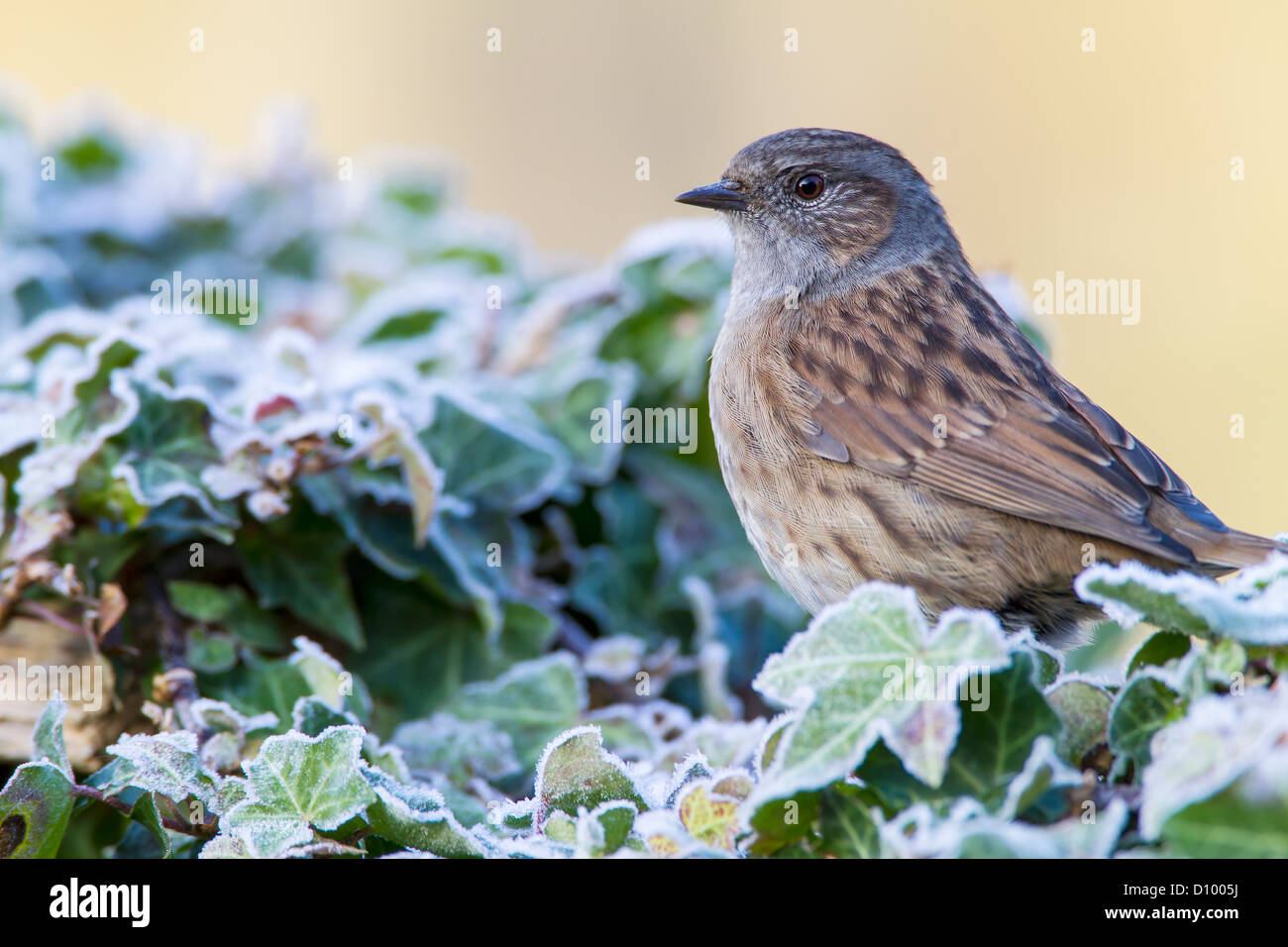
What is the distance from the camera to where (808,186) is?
310cm

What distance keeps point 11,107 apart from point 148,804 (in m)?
3.13

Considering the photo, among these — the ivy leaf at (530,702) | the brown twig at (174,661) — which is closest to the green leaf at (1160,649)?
the ivy leaf at (530,702)

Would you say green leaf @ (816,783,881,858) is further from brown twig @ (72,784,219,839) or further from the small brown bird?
brown twig @ (72,784,219,839)

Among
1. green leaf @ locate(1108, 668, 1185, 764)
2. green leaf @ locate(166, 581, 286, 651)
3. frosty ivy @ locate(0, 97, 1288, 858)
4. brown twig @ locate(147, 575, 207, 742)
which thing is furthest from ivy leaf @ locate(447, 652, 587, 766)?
green leaf @ locate(1108, 668, 1185, 764)

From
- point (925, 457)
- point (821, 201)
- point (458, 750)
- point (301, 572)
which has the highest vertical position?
point (821, 201)

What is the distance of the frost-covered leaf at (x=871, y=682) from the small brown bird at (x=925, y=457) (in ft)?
2.52

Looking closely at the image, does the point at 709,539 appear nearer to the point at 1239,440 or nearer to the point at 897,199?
the point at 897,199

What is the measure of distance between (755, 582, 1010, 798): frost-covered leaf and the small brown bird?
769 millimetres

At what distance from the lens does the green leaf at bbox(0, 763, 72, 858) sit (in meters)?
1.82

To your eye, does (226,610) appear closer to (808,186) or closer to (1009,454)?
(1009,454)

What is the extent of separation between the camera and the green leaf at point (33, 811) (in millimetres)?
1815

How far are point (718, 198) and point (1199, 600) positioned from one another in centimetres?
190

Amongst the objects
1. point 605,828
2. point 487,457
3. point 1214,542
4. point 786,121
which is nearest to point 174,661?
point 487,457
